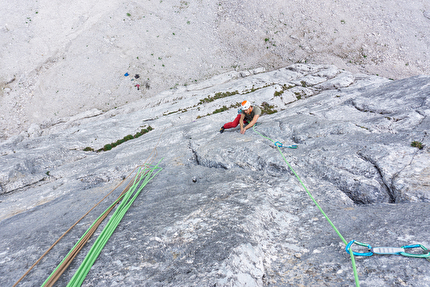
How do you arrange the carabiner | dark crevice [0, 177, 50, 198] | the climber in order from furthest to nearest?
the climber → dark crevice [0, 177, 50, 198] → the carabiner

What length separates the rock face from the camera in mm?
3898

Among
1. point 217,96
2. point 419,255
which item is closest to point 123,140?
point 217,96

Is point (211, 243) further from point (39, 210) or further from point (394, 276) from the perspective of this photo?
point (39, 210)

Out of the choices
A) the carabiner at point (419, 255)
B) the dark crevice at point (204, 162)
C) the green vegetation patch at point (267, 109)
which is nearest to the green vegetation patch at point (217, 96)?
the green vegetation patch at point (267, 109)

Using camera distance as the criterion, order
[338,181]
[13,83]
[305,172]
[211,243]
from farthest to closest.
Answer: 1. [13,83]
2. [305,172]
3. [338,181]
4. [211,243]

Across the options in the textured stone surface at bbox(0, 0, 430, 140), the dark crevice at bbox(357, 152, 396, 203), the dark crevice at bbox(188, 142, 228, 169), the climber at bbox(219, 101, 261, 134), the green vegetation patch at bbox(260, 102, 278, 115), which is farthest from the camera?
the textured stone surface at bbox(0, 0, 430, 140)

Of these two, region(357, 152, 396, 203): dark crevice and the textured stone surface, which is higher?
the textured stone surface

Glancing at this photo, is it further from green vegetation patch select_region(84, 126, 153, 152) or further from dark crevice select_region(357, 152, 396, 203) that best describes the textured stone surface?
dark crevice select_region(357, 152, 396, 203)

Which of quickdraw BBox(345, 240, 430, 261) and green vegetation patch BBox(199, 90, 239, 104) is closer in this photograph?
quickdraw BBox(345, 240, 430, 261)

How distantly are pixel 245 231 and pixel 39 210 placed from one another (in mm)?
9063

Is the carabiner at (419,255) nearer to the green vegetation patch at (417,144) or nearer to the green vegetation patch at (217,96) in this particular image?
the green vegetation patch at (417,144)

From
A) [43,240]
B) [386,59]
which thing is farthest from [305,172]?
[386,59]

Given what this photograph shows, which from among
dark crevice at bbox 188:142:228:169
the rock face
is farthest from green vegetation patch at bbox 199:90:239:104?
dark crevice at bbox 188:142:228:169

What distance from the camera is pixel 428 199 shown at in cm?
544
